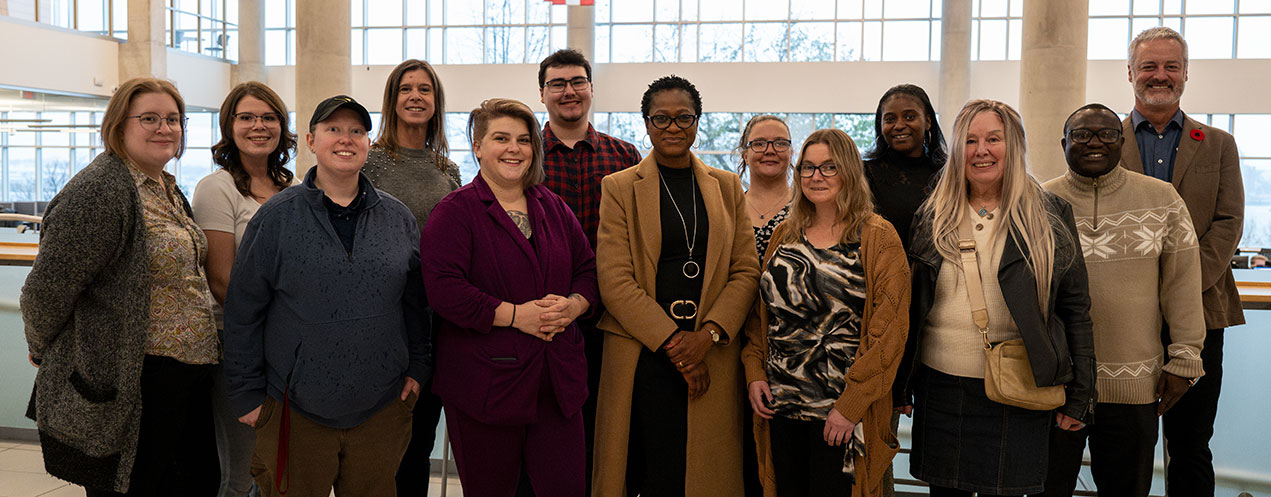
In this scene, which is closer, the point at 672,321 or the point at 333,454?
the point at 333,454

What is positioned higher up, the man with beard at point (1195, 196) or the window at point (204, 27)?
the window at point (204, 27)

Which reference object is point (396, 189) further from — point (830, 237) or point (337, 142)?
point (830, 237)

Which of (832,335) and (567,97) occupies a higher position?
(567,97)

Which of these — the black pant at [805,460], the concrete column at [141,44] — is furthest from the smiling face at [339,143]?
the concrete column at [141,44]

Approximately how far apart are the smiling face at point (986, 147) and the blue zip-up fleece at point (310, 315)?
1.85 m

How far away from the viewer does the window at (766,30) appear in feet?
61.5

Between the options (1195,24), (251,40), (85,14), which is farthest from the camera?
(251,40)

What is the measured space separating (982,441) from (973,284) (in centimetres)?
50

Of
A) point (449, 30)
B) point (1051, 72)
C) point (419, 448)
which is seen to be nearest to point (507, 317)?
point (419, 448)

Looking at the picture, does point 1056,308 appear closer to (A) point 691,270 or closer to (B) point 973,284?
(B) point 973,284

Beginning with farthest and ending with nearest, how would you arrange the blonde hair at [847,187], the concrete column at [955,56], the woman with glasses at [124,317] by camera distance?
the concrete column at [955,56], the blonde hair at [847,187], the woman with glasses at [124,317]

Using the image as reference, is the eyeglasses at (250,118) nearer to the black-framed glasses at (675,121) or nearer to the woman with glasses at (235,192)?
the woman with glasses at (235,192)

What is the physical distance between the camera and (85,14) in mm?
17062

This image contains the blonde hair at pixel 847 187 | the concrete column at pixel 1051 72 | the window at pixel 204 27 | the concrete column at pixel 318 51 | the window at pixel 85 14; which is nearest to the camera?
the blonde hair at pixel 847 187
